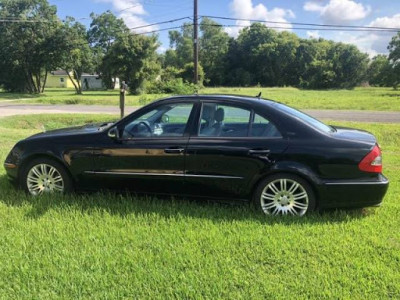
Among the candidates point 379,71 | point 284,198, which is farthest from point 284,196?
point 379,71

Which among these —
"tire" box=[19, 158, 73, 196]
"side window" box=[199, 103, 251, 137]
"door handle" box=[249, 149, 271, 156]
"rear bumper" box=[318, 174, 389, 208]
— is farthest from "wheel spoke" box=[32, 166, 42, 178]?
"rear bumper" box=[318, 174, 389, 208]

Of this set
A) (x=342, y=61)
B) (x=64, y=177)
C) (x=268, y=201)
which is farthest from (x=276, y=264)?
(x=342, y=61)

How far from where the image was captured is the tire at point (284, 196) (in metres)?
4.59

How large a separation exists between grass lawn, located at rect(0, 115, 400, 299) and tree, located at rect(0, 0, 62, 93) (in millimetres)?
43814

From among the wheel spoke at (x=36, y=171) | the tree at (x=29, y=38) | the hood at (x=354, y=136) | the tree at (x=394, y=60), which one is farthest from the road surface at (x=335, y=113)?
the tree at (x=394, y=60)

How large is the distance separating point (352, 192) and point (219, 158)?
155cm

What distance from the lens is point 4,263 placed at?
3521 mm

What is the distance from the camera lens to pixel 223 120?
194 inches

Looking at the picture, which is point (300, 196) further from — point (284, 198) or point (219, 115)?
point (219, 115)

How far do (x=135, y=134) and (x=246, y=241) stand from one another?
201 cm

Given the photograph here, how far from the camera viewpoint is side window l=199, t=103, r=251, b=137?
15.8 ft

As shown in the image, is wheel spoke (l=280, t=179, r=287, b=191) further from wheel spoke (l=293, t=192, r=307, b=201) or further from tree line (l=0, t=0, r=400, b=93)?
tree line (l=0, t=0, r=400, b=93)

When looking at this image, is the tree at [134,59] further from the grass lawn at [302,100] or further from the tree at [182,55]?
the tree at [182,55]

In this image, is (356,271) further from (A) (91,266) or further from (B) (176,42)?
(B) (176,42)
